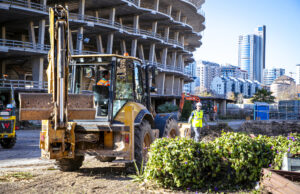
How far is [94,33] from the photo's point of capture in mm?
38062

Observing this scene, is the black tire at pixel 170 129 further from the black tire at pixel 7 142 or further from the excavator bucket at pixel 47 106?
the black tire at pixel 7 142

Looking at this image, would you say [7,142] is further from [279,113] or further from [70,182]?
[279,113]

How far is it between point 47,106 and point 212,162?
10.6ft

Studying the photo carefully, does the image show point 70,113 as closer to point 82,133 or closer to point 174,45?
point 82,133

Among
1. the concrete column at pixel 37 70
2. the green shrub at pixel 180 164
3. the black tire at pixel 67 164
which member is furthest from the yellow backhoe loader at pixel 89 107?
the concrete column at pixel 37 70

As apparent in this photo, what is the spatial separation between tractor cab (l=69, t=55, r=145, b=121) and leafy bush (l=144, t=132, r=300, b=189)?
183cm

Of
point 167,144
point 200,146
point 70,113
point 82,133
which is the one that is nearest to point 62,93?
point 70,113

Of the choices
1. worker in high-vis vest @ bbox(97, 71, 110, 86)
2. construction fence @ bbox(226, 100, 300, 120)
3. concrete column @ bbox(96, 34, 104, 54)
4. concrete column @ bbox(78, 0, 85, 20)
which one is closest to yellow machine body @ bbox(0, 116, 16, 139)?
worker in high-vis vest @ bbox(97, 71, 110, 86)

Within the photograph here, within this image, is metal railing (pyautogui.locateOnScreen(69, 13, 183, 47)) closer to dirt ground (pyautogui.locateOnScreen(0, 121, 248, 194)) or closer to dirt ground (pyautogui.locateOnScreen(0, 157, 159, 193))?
dirt ground (pyautogui.locateOnScreen(0, 121, 248, 194))

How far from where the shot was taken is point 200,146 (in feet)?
18.0

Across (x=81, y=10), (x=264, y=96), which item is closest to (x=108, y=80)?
(x=81, y=10)

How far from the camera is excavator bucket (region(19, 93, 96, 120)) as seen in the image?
588cm

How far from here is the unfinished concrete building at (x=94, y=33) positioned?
100 ft

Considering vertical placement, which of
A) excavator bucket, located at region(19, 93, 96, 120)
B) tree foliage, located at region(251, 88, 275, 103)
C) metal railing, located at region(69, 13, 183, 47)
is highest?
metal railing, located at region(69, 13, 183, 47)
